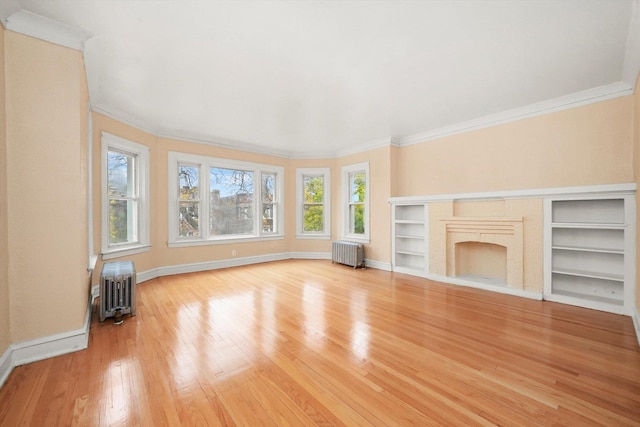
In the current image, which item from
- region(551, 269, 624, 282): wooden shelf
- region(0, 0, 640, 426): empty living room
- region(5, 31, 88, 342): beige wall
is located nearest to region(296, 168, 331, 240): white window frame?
region(0, 0, 640, 426): empty living room

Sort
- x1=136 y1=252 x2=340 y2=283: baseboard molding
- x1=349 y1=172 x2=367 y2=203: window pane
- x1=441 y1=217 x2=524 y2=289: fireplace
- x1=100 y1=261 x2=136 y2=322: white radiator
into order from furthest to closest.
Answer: x1=349 y1=172 x2=367 y2=203: window pane → x1=136 y1=252 x2=340 y2=283: baseboard molding → x1=441 y1=217 x2=524 y2=289: fireplace → x1=100 y1=261 x2=136 y2=322: white radiator

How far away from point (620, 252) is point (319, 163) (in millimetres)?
5203

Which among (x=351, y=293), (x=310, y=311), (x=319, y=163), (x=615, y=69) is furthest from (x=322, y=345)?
(x=319, y=163)

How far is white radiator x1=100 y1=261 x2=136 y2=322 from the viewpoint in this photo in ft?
9.29

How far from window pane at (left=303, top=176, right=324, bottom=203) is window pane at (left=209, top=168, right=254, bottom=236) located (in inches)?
53.8

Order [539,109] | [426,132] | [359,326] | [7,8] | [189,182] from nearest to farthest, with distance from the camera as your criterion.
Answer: [7,8], [359,326], [539,109], [426,132], [189,182]

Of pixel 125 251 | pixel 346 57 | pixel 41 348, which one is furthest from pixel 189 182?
pixel 346 57

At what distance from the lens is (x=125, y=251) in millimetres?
4062

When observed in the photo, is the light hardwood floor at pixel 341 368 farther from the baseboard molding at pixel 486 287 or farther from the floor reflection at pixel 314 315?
the baseboard molding at pixel 486 287

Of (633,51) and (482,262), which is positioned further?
(482,262)

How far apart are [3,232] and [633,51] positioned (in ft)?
17.8

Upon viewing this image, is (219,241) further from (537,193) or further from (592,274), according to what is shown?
(592,274)

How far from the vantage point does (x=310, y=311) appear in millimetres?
3141

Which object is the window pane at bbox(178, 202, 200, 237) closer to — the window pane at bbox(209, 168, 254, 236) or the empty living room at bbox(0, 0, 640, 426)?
the empty living room at bbox(0, 0, 640, 426)
